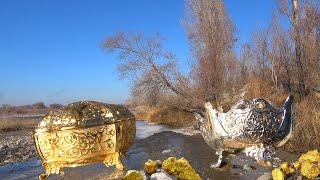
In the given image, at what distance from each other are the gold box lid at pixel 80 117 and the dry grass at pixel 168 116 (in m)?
12.4

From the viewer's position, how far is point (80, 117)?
2.29m

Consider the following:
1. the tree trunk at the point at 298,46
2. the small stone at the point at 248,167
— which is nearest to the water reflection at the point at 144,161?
the small stone at the point at 248,167

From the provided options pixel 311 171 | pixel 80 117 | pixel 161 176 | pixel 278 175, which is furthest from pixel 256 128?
pixel 80 117

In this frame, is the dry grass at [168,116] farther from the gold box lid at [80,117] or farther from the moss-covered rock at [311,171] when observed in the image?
the gold box lid at [80,117]

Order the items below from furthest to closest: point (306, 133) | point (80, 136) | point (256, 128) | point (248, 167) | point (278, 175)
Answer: point (306, 133), point (248, 167), point (256, 128), point (278, 175), point (80, 136)

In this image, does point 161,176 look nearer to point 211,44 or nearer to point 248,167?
point 248,167

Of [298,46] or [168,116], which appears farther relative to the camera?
[168,116]

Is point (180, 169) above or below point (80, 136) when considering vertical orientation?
below

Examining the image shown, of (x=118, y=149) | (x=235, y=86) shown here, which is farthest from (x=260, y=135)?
(x=235, y=86)

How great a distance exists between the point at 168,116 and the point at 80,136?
14970mm

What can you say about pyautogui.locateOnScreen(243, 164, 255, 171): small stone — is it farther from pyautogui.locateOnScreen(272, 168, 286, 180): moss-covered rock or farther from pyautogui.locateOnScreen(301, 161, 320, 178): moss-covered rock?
pyautogui.locateOnScreen(301, 161, 320, 178): moss-covered rock

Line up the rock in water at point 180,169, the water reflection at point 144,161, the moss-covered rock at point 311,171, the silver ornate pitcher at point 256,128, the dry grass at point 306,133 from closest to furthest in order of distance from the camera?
the rock in water at point 180,169, the moss-covered rock at point 311,171, the silver ornate pitcher at point 256,128, the water reflection at point 144,161, the dry grass at point 306,133

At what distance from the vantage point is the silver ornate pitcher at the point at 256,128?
13.2ft

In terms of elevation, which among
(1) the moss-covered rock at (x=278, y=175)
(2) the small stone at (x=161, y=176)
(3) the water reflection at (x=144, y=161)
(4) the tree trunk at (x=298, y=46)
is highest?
(4) the tree trunk at (x=298, y=46)
